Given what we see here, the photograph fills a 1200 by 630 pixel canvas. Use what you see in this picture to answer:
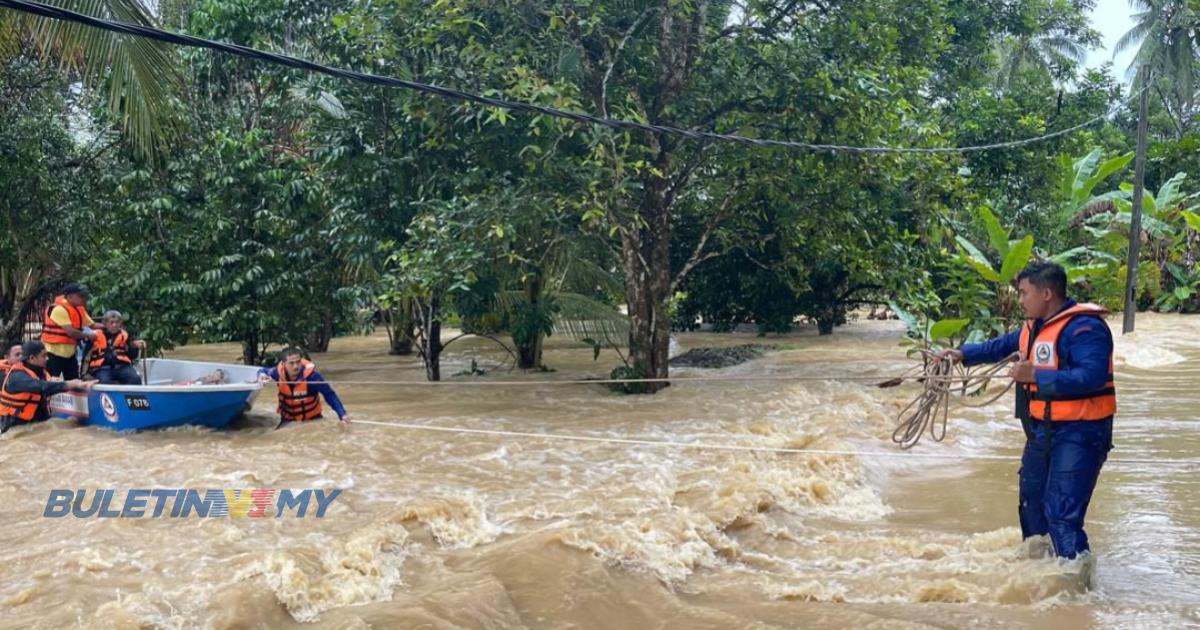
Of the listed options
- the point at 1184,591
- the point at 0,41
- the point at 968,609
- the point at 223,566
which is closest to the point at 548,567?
the point at 223,566

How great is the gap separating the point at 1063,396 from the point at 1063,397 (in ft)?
0.05

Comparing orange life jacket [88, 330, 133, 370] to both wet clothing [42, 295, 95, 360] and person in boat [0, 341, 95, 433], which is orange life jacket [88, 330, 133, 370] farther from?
person in boat [0, 341, 95, 433]

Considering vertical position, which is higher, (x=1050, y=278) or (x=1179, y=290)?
(x=1179, y=290)

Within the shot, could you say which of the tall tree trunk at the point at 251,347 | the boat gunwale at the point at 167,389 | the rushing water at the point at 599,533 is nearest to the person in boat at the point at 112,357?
the rushing water at the point at 599,533

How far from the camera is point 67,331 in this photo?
9922 mm

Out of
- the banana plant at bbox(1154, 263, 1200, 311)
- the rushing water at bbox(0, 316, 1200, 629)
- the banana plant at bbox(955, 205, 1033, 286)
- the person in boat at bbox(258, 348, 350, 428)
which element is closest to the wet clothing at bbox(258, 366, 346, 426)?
the person in boat at bbox(258, 348, 350, 428)

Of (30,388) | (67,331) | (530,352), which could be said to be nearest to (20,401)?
(30,388)

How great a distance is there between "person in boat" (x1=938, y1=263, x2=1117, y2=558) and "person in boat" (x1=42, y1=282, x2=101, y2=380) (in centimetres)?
898

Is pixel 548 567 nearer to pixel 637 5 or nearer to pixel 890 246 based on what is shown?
pixel 637 5

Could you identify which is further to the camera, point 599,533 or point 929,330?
point 929,330

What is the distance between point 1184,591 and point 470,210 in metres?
7.75

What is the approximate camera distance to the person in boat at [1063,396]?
4.59 m

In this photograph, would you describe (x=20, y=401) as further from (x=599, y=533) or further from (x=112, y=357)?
(x=599, y=533)

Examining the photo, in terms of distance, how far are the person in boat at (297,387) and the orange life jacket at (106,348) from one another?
1865 millimetres
